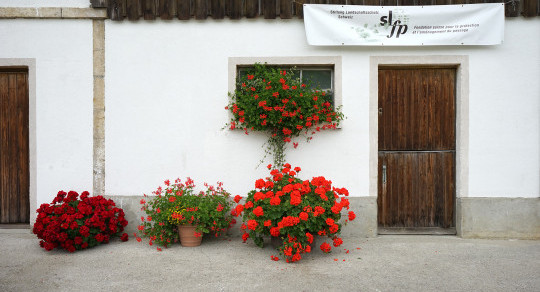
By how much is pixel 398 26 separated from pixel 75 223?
5.16 meters

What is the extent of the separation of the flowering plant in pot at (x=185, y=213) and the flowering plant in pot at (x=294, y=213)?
1.40 feet

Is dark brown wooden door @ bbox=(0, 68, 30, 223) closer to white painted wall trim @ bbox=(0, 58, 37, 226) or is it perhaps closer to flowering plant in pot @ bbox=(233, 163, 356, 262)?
white painted wall trim @ bbox=(0, 58, 37, 226)

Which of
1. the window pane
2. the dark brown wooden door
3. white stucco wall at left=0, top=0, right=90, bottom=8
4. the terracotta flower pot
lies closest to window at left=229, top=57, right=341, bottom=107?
the window pane

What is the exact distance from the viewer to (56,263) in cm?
461

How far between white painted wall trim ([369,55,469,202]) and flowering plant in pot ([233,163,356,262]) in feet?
3.76

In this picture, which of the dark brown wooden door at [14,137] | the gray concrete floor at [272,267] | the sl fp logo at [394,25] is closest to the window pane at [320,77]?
the sl fp logo at [394,25]

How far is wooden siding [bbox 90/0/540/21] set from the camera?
18.4ft

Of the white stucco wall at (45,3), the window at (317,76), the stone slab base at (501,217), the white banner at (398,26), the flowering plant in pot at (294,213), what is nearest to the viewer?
the flowering plant in pot at (294,213)

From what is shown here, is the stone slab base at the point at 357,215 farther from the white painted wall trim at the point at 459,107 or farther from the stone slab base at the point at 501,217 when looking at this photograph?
the stone slab base at the point at 501,217

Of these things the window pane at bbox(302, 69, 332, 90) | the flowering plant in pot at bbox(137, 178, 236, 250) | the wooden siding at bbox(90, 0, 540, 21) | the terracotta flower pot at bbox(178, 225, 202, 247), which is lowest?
the terracotta flower pot at bbox(178, 225, 202, 247)

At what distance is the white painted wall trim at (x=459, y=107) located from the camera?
18.4 ft

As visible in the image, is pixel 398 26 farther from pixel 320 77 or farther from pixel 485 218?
pixel 485 218

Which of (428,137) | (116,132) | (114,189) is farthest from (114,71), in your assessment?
(428,137)

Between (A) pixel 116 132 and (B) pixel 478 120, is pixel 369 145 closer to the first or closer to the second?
(B) pixel 478 120
